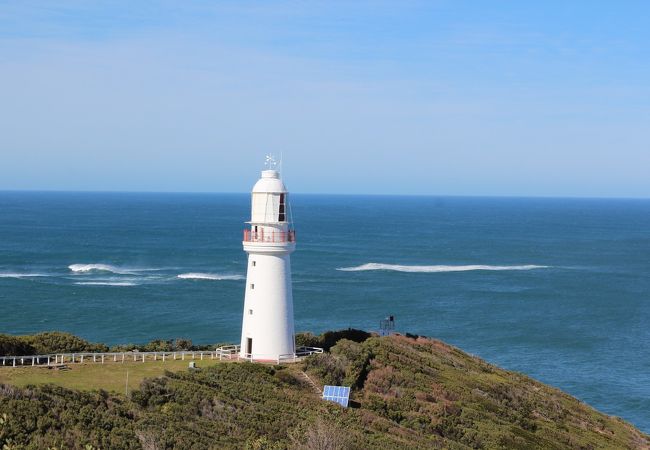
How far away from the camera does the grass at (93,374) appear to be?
24.0 meters

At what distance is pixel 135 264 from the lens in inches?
3991

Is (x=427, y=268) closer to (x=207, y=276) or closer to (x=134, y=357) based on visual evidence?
(x=207, y=276)

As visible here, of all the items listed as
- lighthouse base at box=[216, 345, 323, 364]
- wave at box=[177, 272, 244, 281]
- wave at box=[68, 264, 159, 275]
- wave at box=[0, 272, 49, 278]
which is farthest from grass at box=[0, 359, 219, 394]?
wave at box=[68, 264, 159, 275]

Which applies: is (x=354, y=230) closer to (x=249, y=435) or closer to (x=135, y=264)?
(x=135, y=264)

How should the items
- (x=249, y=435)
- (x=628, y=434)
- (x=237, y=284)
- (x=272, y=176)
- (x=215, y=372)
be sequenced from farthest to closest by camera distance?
1. (x=237, y=284)
2. (x=628, y=434)
3. (x=272, y=176)
4. (x=215, y=372)
5. (x=249, y=435)

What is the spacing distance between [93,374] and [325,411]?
8041mm

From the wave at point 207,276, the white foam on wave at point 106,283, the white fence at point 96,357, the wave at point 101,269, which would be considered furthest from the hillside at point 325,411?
the wave at point 101,269

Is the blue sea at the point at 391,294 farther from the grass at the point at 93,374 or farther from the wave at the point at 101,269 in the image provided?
the grass at the point at 93,374

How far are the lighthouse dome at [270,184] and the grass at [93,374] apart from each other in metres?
6.92

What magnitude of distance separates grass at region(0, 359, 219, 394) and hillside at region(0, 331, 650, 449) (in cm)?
125

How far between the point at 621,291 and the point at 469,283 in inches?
659

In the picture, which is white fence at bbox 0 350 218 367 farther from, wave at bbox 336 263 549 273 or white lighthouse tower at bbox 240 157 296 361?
wave at bbox 336 263 549 273

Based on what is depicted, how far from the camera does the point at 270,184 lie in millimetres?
30469

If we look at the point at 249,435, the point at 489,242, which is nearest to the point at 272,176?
the point at 249,435
